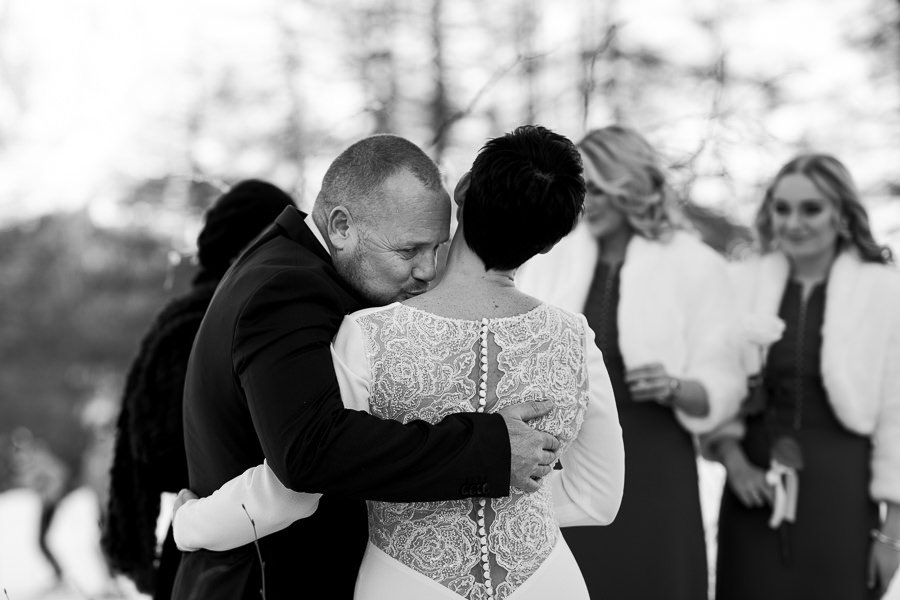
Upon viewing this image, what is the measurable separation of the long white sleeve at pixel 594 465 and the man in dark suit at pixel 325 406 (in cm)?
19

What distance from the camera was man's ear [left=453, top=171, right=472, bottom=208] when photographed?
82.4 inches

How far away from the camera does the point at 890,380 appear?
12.8ft

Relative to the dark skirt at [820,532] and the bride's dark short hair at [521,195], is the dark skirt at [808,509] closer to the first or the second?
the dark skirt at [820,532]

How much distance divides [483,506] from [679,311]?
1.98m

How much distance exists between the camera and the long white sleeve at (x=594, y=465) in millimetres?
2244

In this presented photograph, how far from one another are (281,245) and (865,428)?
103 inches

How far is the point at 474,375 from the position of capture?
80.7 inches

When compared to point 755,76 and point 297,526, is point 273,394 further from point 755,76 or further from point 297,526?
point 755,76

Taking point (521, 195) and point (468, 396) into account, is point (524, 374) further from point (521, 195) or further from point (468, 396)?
point (521, 195)

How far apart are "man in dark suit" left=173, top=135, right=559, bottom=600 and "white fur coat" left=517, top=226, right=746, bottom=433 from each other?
1.70 metres

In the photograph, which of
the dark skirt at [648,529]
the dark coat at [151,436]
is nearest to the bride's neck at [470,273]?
the dark coat at [151,436]

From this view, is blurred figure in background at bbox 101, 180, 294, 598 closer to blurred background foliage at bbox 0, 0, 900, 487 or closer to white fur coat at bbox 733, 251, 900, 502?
white fur coat at bbox 733, 251, 900, 502

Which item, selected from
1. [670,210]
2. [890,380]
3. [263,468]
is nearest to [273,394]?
[263,468]

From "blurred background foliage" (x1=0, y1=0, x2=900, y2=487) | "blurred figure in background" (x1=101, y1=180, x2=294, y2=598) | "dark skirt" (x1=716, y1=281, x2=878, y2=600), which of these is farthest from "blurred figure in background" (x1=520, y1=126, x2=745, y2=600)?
"blurred background foliage" (x1=0, y1=0, x2=900, y2=487)
